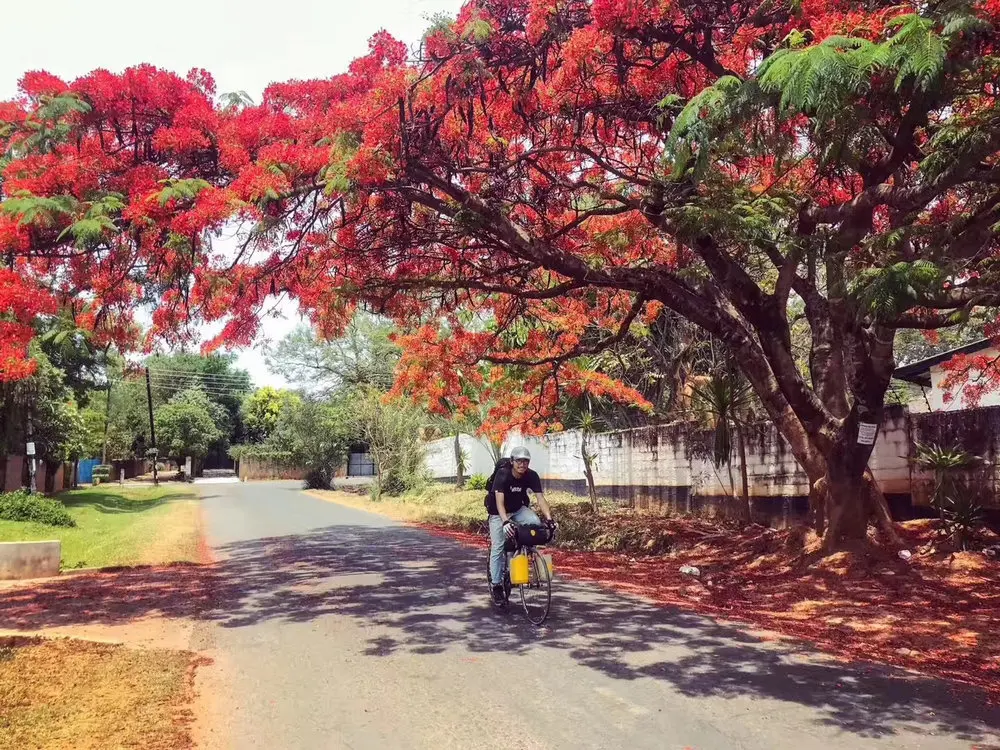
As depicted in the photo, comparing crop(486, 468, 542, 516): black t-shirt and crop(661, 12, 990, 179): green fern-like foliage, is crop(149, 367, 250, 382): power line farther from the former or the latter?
crop(661, 12, 990, 179): green fern-like foliage

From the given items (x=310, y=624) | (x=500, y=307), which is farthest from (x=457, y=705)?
(x=500, y=307)

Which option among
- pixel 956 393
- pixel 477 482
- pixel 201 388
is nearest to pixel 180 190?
pixel 956 393

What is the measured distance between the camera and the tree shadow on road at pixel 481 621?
4691 millimetres

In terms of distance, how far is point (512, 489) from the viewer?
23.8ft

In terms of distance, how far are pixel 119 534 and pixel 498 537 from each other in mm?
13822

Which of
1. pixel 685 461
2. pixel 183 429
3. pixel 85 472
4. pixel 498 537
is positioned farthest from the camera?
pixel 183 429

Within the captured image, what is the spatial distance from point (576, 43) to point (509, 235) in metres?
2.15

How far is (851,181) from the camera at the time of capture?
32.7 feet

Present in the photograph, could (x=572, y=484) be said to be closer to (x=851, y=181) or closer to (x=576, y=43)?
(x=851, y=181)

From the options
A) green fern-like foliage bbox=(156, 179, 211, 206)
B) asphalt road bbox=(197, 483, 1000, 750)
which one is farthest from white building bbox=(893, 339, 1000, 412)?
green fern-like foliage bbox=(156, 179, 211, 206)

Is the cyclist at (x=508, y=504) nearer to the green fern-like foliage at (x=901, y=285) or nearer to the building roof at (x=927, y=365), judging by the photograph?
the green fern-like foliage at (x=901, y=285)

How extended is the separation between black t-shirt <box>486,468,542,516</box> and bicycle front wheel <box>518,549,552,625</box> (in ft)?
1.53

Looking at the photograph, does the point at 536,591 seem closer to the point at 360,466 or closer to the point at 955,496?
the point at 955,496

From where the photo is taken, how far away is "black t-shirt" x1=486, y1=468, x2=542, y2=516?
7.19 metres
